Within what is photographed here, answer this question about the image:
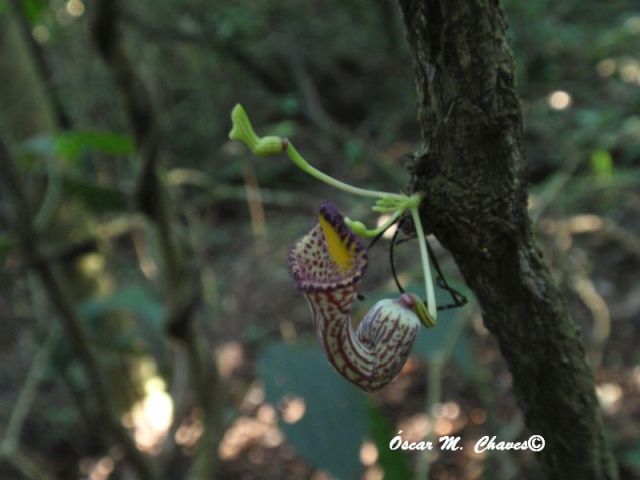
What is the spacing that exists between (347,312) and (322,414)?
58 cm

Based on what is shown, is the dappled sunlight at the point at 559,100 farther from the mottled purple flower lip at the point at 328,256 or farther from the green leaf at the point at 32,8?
the mottled purple flower lip at the point at 328,256

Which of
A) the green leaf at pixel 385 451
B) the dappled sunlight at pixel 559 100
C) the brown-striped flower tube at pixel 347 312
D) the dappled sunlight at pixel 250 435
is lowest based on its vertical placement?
the brown-striped flower tube at pixel 347 312

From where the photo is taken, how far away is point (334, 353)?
1.67 ft

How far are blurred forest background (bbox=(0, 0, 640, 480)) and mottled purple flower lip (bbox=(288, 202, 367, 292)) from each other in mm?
77

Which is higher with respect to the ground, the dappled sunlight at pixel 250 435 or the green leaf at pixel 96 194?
the green leaf at pixel 96 194

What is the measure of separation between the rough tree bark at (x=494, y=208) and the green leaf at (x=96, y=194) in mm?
1245

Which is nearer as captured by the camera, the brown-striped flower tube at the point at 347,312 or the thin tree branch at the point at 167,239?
the brown-striped flower tube at the point at 347,312

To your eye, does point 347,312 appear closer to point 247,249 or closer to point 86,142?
point 86,142

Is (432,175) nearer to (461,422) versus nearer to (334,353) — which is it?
(334,353)

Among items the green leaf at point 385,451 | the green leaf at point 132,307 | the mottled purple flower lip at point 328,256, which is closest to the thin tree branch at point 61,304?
the green leaf at point 132,307

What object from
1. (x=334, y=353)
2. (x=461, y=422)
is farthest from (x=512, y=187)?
(x=461, y=422)

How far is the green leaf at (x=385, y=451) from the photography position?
3.53 feet

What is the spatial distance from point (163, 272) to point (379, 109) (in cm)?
285

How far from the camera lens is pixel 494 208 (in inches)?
18.9
